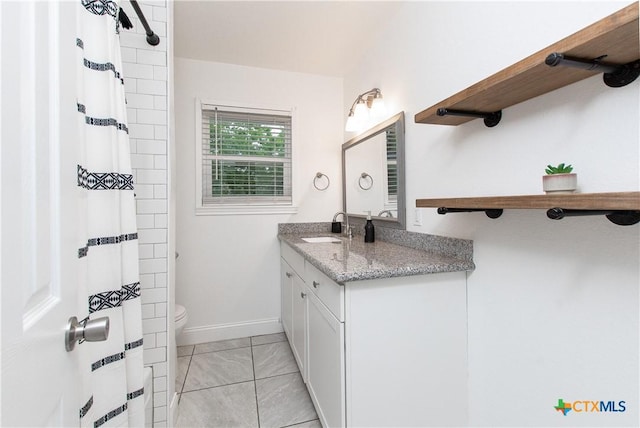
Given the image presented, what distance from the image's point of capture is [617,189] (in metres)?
0.80

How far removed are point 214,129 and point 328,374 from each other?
2152 mm

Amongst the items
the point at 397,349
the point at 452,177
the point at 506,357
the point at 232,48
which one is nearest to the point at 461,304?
the point at 506,357

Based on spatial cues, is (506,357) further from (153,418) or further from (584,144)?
(153,418)

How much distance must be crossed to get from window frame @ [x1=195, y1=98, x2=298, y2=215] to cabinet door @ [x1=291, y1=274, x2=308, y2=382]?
2.64 feet

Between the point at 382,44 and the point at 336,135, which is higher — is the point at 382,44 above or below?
above

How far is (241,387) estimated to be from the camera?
5.91 feet

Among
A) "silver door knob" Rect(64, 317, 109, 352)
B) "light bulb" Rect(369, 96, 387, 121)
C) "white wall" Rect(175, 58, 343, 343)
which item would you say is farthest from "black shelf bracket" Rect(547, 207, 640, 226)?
"white wall" Rect(175, 58, 343, 343)

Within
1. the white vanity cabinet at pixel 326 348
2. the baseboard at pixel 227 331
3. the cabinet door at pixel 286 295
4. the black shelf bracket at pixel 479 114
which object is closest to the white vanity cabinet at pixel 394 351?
the white vanity cabinet at pixel 326 348

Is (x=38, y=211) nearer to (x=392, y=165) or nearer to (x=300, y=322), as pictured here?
(x=300, y=322)

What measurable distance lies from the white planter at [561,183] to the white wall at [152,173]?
1.65 meters

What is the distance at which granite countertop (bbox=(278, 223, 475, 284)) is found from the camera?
1.16 metres

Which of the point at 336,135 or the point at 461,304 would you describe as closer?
the point at 461,304

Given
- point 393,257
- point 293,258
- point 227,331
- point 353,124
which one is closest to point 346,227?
point 293,258

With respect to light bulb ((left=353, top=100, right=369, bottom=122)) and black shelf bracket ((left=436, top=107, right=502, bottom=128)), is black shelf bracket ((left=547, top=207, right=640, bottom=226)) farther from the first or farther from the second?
light bulb ((left=353, top=100, right=369, bottom=122))
